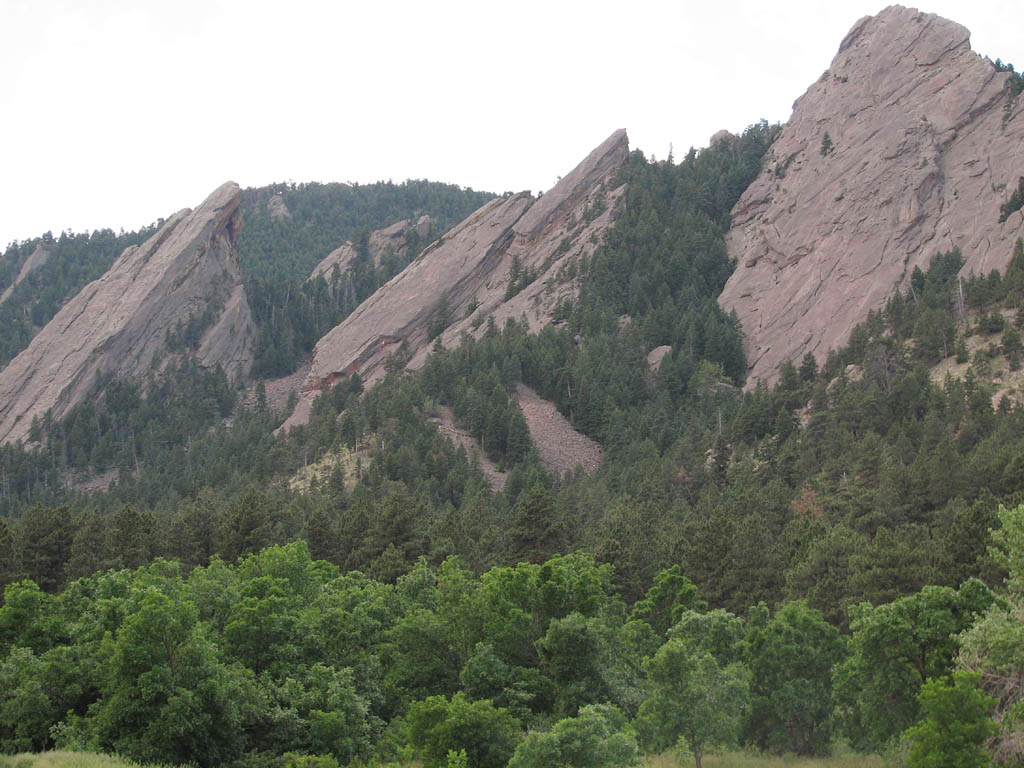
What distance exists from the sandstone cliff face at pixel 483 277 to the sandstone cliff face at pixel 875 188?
23.2m

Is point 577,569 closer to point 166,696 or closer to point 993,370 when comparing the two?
point 166,696

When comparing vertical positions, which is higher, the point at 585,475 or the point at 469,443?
the point at 469,443

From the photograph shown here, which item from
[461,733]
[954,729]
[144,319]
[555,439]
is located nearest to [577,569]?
[461,733]

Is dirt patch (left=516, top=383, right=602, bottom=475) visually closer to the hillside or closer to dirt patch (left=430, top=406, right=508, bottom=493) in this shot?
the hillside

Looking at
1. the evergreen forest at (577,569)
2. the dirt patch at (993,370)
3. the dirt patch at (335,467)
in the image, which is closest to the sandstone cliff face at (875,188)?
the evergreen forest at (577,569)

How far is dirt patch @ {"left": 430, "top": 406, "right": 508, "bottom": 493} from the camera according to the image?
9944 cm

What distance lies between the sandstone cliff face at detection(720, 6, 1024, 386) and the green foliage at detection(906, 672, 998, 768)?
81.8 metres

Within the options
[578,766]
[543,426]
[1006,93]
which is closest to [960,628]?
[578,766]

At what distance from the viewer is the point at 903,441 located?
6975 centimetres

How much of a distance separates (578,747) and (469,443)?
78.5 meters

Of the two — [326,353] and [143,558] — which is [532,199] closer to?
A: [326,353]

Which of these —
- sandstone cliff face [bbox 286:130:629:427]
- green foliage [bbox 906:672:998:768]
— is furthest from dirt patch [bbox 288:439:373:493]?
green foliage [bbox 906:672:998:768]

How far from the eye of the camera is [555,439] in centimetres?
11138

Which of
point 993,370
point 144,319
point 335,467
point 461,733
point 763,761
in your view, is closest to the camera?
point 461,733
